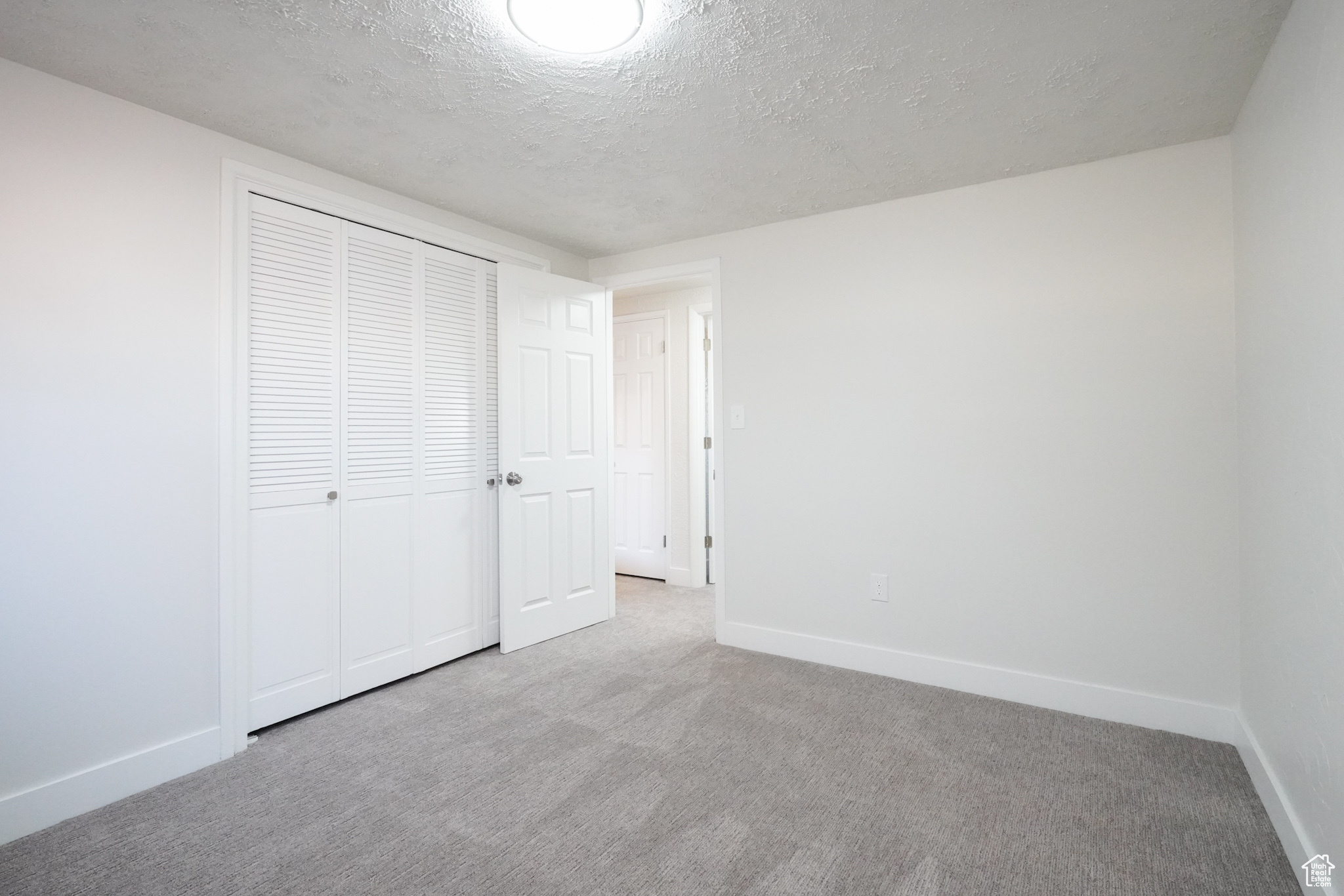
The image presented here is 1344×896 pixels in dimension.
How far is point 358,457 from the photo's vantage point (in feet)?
8.84

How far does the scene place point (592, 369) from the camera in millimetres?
3711

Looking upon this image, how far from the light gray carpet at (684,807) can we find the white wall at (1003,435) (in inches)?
13.4

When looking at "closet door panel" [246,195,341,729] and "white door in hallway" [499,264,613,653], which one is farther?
"white door in hallway" [499,264,613,653]

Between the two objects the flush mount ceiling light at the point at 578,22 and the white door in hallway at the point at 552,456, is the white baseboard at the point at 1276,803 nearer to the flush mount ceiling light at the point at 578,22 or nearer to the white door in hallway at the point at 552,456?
the flush mount ceiling light at the point at 578,22

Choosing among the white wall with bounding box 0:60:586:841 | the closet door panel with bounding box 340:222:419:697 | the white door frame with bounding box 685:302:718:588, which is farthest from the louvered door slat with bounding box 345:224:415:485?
the white door frame with bounding box 685:302:718:588

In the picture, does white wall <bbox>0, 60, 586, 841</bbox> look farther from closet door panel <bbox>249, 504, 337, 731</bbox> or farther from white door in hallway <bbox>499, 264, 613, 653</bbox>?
white door in hallway <bbox>499, 264, 613, 653</bbox>

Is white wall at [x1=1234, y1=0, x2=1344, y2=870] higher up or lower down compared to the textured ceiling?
lower down

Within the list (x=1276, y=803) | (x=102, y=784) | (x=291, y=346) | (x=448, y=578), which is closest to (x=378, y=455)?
(x=291, y=346)

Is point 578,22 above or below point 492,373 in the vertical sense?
above

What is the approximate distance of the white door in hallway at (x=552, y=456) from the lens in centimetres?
Answer: 322

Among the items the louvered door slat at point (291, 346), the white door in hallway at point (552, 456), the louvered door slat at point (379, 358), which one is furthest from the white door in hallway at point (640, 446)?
the louvered door slat at point (291, 346)

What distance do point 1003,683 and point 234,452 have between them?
3.19 metres

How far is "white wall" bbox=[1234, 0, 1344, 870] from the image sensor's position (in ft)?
4.49

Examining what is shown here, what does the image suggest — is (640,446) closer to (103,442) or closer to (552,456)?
(552,456)
